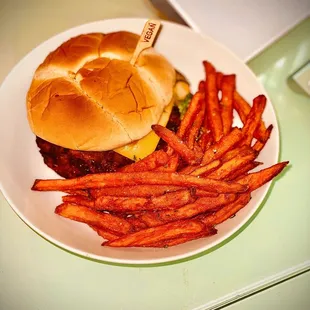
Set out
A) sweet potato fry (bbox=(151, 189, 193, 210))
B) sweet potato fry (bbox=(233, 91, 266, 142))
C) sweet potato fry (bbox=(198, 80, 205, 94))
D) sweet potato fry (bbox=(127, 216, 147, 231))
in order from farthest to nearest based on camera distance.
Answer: sweet potato fry (bbox=(198, 80, 205, 94)), sweet potato fry (bbox=(233, 91, 266, 142)), sweet potato fry (bbox=(127, 216, 147, 231)), sweet potato fry (bbox=(151, 189, 193, 210))

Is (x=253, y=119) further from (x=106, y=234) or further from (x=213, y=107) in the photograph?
(x=106, y=234)

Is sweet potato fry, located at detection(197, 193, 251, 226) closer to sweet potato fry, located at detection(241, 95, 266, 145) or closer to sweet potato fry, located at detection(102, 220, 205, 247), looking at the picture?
sweet potato fry, located at detection(102, 220, 205, 247)

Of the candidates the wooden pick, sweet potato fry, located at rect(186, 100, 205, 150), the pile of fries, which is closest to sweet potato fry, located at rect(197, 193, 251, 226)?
the pile of fries

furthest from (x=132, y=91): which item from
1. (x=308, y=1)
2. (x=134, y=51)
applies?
(x=308, y=1)

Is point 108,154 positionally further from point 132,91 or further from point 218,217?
point 218,217

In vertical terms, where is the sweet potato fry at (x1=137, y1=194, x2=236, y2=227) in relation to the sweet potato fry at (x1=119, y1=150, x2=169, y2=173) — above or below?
below

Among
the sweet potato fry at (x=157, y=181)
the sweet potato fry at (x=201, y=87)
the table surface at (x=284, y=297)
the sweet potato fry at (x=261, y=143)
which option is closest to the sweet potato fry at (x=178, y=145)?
the sweet potato fry at (x=157, y=181)
